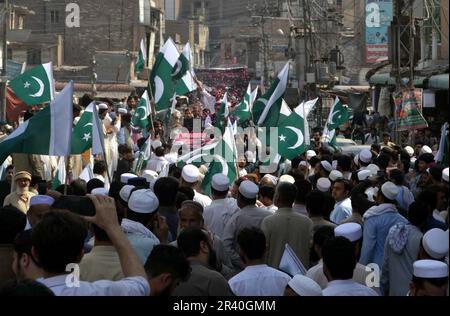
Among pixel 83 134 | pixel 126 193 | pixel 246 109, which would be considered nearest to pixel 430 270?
pixel 126 193

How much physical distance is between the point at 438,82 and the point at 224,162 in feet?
43.9

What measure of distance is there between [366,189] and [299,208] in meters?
1.26

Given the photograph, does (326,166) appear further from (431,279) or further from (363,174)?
(431,279)

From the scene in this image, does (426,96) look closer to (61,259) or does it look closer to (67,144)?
(67,144)

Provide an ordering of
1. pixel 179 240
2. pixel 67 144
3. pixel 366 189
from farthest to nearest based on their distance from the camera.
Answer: pixel 366 189
pixel 67 144
pixel 179 240

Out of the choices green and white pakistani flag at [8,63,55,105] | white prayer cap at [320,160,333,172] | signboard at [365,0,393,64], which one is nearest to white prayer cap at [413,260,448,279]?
white prayer cap at [320,160,333,172]

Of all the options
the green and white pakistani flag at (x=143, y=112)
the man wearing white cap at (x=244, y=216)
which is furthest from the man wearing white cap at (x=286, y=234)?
the green and white pakistani flag at (x=143, y=112)

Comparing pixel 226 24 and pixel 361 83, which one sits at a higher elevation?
pixel 226 24

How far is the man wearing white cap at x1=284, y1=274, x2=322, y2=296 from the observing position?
5660mm

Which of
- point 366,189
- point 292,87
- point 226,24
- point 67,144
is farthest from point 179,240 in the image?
point 226,24

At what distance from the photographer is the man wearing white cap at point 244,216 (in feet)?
29.6

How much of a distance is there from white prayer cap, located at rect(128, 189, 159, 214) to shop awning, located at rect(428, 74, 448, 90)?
18.2m

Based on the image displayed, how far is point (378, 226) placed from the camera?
29.0 feet
